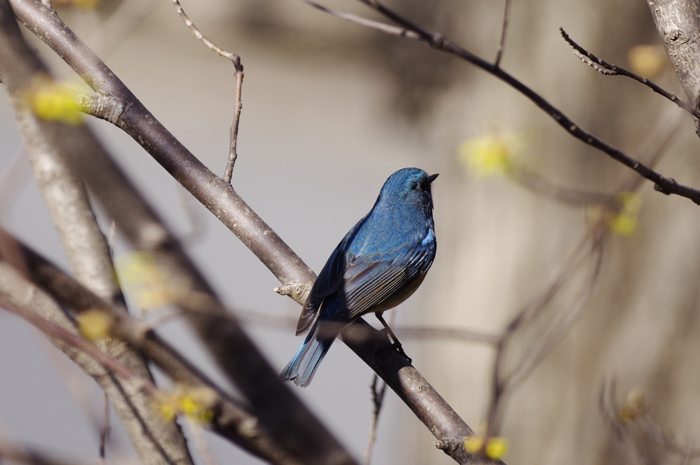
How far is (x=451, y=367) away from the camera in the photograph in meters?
4.35

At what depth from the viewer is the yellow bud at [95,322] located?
4.25 feet

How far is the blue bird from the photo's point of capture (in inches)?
77.7

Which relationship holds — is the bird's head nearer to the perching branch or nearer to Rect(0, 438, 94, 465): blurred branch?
the perching branch

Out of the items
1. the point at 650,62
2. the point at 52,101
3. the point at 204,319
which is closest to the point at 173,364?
the point at 204,319

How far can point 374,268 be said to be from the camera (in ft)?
7.70

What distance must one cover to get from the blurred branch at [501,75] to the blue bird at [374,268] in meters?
0.89

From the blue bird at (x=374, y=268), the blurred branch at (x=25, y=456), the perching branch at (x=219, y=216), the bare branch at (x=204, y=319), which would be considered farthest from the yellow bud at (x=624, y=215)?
the blurred branch at (x=25, y=456)

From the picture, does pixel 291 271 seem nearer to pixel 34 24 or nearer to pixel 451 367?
pixel 34 24

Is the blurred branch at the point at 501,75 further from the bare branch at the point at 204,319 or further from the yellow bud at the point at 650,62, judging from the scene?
the bare branch at the point at 204,319

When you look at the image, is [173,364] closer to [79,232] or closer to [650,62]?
[79,232]

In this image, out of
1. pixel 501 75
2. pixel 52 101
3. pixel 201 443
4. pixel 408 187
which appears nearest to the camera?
pixel 501 75

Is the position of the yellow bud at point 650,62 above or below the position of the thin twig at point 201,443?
above

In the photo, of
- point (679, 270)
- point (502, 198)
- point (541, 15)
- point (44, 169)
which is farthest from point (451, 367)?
point (44, 169)

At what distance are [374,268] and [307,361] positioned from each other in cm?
51
